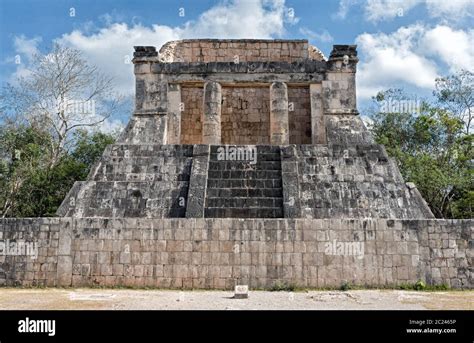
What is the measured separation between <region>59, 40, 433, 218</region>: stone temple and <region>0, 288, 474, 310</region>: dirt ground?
2.55 m

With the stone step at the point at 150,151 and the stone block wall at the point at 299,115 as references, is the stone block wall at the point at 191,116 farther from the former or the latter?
the stone step at the point at 150,151

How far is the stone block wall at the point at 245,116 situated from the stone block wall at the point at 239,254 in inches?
357

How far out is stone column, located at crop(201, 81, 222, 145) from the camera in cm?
1550

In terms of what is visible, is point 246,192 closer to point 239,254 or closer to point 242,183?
point 242,183

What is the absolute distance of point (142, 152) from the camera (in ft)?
43.8

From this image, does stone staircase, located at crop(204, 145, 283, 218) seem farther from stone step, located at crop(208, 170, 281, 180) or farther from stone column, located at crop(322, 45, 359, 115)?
stone column, located at crop(322, 45, 359, 115)

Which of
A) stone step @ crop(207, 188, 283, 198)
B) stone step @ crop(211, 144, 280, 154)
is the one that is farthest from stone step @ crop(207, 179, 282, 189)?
stone step @ crop(211, 144, 280, 154)

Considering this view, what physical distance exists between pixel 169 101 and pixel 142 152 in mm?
3477

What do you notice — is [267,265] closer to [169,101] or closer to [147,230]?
[147,230]

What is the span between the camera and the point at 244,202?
1176cm

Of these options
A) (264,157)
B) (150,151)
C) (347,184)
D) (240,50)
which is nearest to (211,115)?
(150,151)

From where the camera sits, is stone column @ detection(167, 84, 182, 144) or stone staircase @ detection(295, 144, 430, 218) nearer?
stone staircase @ detection(295, 144, 430, 218)

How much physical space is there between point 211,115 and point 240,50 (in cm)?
464

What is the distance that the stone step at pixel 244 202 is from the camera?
460 inches
